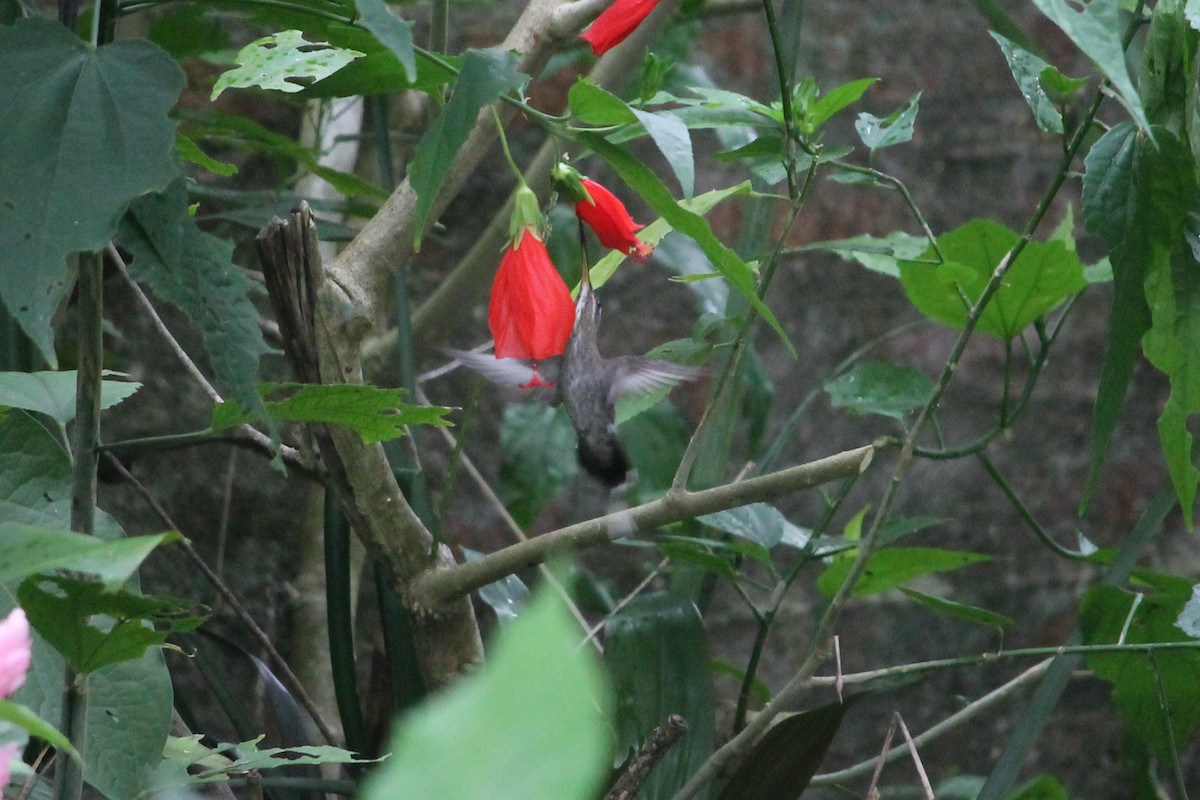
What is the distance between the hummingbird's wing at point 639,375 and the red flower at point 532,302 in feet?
0.37

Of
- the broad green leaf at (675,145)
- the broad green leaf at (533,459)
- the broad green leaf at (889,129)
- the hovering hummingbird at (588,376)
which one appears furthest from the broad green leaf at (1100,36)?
the broad green leaf at (533,459)

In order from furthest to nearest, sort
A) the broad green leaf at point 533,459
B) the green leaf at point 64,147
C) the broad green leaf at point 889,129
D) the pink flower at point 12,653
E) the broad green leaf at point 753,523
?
the broad green leaf at point 533,459
the broad green leaf at point 753,523
the broad green leaf at point 889,129
the green leaf at point 64,147
the pink flower at point 12,653

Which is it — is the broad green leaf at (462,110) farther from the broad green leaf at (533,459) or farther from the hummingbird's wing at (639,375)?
the broad green leaf at (533,459)

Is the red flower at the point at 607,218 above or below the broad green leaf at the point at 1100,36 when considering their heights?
below

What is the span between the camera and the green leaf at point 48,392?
0.41 m

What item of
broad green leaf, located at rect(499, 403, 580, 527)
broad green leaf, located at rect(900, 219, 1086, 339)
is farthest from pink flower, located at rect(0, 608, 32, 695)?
broad green leaf, located at rect(499, 403, 580, 527)

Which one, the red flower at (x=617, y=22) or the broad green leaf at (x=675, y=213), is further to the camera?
the red flower at (x=617, y=22)

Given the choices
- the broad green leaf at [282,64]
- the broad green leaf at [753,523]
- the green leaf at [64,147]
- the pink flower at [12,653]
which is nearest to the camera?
the pink flower at [12,653]

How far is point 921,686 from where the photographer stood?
1.28 metres

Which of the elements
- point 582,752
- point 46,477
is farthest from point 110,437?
point 582,752

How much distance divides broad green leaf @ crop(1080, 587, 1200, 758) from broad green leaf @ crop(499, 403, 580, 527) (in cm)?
46

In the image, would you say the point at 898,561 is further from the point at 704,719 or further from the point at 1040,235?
the point at 1040,235

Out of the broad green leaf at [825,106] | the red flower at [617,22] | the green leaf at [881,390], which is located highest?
the red flower at [617,22]

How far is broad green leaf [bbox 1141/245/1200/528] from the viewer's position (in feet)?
1.59
